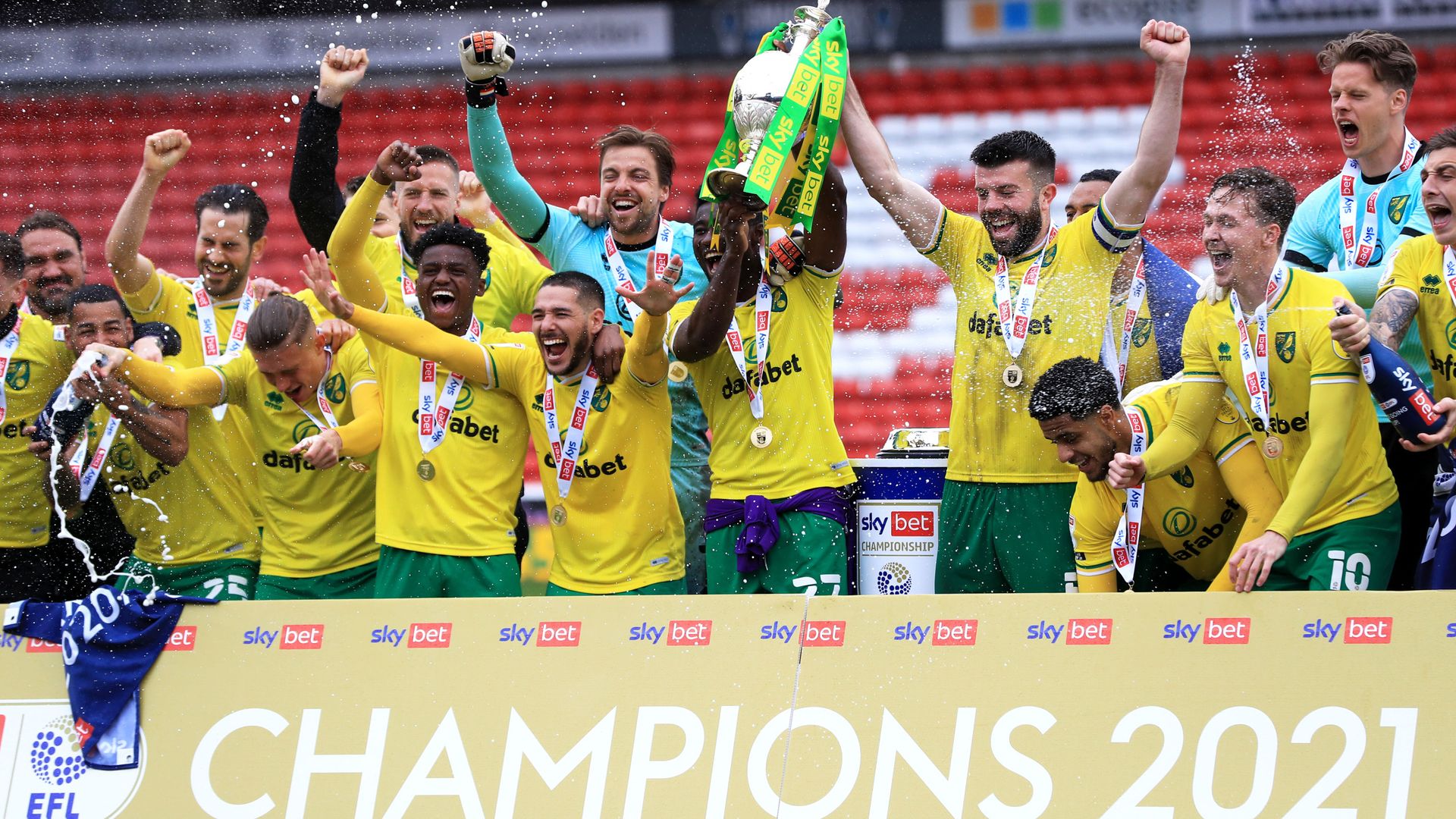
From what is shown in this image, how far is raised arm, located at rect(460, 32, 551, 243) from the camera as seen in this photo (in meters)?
5.19

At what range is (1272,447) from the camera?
450 cm

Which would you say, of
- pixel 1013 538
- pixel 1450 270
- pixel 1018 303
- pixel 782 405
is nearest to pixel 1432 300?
pixel 1450 270

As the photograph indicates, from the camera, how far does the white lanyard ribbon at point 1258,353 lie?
174 inches

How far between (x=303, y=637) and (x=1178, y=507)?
2.68 metres

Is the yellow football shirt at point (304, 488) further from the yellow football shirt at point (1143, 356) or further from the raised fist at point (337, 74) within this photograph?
the yellow football shirt at point (1143, 356)

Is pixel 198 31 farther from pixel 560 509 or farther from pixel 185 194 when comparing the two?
pixel 560 509

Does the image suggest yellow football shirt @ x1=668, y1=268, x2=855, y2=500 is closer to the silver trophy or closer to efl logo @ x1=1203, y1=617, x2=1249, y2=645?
the silver trophy

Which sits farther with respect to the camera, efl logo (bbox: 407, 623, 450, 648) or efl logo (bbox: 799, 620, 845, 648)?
efl logo (bbox: 407, 623, 450, 648)

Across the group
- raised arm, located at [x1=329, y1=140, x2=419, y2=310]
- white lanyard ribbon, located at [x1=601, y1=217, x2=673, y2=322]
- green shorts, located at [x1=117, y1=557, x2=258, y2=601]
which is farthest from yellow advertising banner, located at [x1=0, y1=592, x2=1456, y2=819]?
white lanyard ribbon, located at [x1=601, y1=217, x2=673, y2=322]

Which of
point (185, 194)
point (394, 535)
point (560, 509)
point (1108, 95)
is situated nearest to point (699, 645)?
point (560, 509)

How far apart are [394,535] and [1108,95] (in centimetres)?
978

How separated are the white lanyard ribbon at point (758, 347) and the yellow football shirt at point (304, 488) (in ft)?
4.29

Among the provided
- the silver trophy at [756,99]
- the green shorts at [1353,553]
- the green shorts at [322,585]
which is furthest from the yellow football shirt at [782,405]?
the green shorts at [1353,553]

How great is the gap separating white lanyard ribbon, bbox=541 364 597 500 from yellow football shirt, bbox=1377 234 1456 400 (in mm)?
2467
